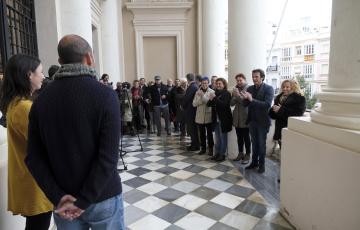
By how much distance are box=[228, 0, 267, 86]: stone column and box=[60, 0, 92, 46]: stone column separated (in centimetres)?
263

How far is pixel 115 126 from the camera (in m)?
1.37

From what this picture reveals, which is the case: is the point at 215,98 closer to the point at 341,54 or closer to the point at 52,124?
the point at 341,54

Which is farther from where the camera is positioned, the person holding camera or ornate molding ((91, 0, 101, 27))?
ornate molding ((91, 0, 101, 27))

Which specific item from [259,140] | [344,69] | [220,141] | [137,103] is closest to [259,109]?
[259,140]

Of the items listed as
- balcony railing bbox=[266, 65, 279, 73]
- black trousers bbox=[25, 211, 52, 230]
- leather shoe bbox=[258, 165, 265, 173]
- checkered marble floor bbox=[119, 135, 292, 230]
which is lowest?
checkered marble floor bbox=[119, 135, 292, 230]

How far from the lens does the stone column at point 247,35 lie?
17.1 ft

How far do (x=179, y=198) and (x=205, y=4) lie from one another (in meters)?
6.44

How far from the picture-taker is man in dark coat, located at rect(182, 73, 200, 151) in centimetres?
598

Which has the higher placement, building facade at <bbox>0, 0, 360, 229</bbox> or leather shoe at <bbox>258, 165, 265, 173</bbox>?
building facade at <bbox>0, 0, 360, 229</bbox>

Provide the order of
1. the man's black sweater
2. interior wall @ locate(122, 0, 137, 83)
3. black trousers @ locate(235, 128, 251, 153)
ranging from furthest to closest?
interior wall @ locate(122, 0, 137, 83) < black trousers @ locate(235, 128, 251, 153) < the man's black sweater

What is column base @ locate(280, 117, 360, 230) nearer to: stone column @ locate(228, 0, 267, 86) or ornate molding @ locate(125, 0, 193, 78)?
stone column @ locate(228, 0, 267, 86)

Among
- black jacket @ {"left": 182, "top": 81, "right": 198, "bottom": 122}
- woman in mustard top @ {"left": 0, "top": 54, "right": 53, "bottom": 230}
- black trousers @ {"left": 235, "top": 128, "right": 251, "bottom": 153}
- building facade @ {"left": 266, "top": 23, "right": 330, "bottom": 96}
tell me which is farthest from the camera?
black jacket @ {"left": 182, "top": 81, "right": 198, "bottom": 122}

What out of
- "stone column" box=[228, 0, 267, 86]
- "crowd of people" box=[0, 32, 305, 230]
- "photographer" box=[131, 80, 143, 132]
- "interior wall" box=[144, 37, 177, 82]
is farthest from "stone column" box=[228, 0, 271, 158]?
"interior wall" box=[144, 37, 177, 82]

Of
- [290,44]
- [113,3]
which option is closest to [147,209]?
[290,44]
